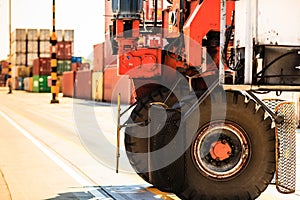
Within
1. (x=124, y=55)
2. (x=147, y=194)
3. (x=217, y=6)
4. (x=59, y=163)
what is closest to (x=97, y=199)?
(x=147, y=194)

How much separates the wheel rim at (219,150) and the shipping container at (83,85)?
40.7m

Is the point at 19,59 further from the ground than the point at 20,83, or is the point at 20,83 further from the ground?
the point at 19,59

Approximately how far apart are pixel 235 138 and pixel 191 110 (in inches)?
22.2

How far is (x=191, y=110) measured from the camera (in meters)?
6.51

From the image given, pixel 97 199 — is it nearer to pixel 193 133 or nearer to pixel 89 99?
pixel 193 133

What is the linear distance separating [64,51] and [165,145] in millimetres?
72899

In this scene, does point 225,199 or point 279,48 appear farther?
point 225,199

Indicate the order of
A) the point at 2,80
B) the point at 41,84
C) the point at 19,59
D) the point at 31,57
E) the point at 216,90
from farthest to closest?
the point at 2,80 < the point at 19,59 < the point at 31,57 < the point at 41,84 < the point at 216,90

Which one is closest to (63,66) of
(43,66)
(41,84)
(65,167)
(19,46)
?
(43,66)

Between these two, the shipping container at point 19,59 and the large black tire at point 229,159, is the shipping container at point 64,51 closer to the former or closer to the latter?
the shipping container at point 19,59

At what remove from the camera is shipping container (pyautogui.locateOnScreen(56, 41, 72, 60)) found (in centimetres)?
7834

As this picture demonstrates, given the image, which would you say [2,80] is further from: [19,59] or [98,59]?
[98,59]

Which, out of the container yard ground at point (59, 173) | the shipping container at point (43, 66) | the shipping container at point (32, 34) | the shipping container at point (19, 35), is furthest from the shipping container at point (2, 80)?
the container yard ground at point (59, 173)

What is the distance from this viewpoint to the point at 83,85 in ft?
166
